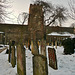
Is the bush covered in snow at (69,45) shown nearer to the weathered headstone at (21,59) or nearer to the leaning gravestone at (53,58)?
the leaning gravestone at (53,58)

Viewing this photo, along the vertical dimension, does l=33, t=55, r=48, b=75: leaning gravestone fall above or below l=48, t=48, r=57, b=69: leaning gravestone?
above

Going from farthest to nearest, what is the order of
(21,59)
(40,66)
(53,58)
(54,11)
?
(54,11)
(53,58)
(21,59)
(40,66)

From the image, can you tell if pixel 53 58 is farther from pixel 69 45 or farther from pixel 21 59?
pixel 69 45

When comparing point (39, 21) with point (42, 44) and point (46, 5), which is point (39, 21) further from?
point (46, 5)

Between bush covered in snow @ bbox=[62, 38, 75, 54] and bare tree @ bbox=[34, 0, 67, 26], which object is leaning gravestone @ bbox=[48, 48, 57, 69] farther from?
bare tree @ bbox=[34, 0, 67, 26]

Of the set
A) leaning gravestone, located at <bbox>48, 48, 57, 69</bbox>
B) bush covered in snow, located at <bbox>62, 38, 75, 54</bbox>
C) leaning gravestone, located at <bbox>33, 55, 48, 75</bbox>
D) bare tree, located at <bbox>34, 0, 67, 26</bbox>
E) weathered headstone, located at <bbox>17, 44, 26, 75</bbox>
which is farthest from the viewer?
bare tree, located at <bbox>34, 0, 67, 26</bbox>

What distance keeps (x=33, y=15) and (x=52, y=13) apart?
916 inches

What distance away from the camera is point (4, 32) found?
103ft

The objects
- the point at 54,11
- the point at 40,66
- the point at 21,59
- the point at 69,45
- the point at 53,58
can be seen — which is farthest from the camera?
the point at 54,11

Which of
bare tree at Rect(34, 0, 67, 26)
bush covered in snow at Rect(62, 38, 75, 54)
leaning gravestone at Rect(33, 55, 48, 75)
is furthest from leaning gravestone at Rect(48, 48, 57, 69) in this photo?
bare tree at Rect(34, 0, 67, 26)

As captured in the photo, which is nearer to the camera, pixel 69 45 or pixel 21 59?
pixel 21 59

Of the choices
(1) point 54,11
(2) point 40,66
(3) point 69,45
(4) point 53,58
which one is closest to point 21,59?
(2) point 40,66

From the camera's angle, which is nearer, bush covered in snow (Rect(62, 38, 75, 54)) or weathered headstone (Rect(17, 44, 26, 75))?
weathered headstone (Rect(17, 44, 26, 75))

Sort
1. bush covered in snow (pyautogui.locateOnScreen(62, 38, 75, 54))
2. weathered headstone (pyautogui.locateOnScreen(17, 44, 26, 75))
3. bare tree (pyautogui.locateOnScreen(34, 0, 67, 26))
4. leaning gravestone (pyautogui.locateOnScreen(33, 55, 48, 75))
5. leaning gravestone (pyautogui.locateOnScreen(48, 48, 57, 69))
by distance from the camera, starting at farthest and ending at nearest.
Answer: bare tree (pyautogui.locateOnScreen(34, 0, 67, 26)) < bush covered in snow (pyautogui.locateOnScreen(62, 38, 75, 54)) < leaning gravestone (pyautogui.locateOnScreen(48, 48, 57, 69)) < weathered headstone (pyautogui.locateOnScreen(17, 44, 26, 75)) < leaning gravestone (pyautogui.locateOnScreen(33, 55, 48, 75))
